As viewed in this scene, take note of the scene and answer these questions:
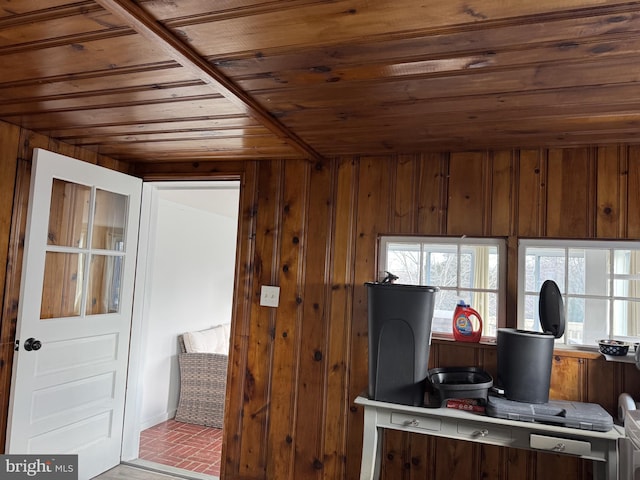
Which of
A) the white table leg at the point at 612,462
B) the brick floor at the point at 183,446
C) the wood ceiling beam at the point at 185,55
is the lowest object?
the brick floor at the point at 183,446

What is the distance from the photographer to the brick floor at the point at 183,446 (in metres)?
3.11

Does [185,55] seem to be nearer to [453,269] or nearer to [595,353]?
[453,269]

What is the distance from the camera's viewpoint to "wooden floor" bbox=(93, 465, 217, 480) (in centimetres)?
282

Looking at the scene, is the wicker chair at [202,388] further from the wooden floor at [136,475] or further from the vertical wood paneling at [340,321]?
the vertical wood paneling at [340,321]

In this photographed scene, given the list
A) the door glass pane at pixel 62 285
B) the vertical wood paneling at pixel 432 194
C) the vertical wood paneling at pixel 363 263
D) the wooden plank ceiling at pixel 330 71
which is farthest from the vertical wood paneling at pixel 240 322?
the vertical wood paneling at pixel 432 194

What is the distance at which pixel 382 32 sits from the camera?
1270 millimetres

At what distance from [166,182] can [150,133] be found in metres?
0.75

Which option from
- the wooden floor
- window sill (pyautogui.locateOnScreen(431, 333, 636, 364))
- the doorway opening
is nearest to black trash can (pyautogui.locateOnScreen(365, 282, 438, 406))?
window sill (pyautogui.locateOnScreen(431, 333, 636, 364))

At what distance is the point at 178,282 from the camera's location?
4.21m

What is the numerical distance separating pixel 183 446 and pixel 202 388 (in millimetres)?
577

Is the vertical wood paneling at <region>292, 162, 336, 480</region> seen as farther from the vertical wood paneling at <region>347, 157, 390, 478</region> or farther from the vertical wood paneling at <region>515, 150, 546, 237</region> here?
the vertical wood paneling at <region>515, 150, 546, 237</region>

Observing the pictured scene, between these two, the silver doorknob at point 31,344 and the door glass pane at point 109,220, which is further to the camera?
the door glass pane at point 109,220

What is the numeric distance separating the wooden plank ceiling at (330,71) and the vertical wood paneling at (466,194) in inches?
4.3

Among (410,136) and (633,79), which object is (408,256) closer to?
(410,136)
